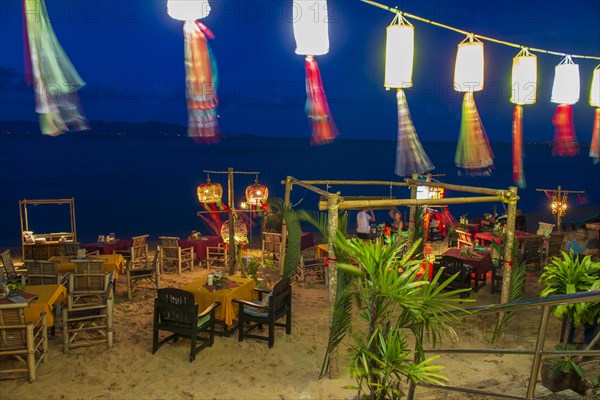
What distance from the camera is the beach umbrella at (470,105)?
7648 millimetres

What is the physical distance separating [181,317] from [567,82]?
8.29 m

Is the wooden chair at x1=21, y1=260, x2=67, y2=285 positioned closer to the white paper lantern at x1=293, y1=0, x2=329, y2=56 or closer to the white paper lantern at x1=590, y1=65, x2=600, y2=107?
the white paper lantern at x1=293, y1=0, x2=329, y2=56

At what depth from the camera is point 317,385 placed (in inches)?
185

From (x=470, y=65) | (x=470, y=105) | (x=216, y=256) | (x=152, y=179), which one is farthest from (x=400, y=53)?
(x=152, y=179)

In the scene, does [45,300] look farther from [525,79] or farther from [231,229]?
[525,79]

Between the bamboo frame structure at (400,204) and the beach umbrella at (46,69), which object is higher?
the beach umbrella at (46,69)

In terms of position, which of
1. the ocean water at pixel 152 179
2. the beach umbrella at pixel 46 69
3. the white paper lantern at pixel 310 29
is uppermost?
the white paper lantern at pixel 310 29

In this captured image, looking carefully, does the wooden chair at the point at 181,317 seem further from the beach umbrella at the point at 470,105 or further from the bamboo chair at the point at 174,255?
the beach umbrella at the point at 470,105

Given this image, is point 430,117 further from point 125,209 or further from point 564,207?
point 564,207

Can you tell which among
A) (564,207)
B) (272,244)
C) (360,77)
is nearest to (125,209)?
(272,244)

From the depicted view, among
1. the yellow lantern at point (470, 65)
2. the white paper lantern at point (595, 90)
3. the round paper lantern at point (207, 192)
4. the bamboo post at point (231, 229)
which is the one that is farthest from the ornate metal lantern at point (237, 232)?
the white paper lantern at point (595, 90)

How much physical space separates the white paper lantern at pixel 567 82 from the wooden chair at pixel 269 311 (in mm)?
6763

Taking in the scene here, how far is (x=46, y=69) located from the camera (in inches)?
211

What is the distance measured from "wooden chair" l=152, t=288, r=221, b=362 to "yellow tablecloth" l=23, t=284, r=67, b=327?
4.21 ft
